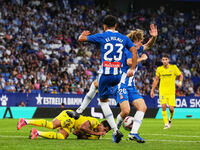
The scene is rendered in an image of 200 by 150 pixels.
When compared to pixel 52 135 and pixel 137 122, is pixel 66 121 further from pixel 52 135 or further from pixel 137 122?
pixel 137 122

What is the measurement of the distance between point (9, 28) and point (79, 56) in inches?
194

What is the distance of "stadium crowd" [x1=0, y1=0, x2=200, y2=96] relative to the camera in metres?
24.9

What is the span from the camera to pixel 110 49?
8.53m

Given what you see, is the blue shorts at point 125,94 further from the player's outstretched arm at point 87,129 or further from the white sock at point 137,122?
the player's outstretched arm at point 87,129

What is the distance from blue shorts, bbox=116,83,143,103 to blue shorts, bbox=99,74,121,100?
51 centimetres

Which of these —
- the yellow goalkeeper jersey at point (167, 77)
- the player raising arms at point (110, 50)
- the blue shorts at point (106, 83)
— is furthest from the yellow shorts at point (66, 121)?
the yellow goalkeeper jersey at point (167, 77)

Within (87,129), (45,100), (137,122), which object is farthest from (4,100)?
(137,122)

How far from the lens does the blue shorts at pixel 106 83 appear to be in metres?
8.64

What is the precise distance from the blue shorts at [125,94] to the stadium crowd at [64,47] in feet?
48.4

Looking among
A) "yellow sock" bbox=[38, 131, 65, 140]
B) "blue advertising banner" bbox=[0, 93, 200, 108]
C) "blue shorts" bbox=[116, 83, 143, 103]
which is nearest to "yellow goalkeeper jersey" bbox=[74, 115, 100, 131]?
"yellow sock" bbox=[38, 131, 65, 140]

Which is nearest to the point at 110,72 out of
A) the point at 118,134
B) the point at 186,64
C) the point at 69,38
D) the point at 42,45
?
the point at 118,134

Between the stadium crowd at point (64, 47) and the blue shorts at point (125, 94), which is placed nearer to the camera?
the blue shorts at point (125, 94)

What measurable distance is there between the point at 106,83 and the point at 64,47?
66.8 feet

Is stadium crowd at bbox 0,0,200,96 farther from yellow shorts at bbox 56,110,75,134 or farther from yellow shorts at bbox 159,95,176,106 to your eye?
yellow shorts at bbox 56,110,75,134
